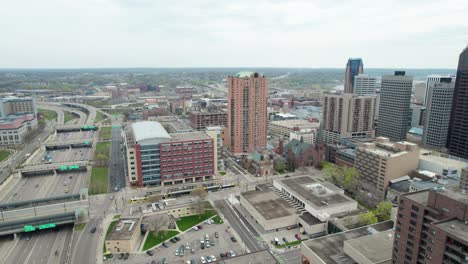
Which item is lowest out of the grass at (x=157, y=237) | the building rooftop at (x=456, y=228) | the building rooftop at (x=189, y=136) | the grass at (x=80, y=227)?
the grass at (x=157, y=237)

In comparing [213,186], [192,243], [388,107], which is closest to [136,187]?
[213,186]

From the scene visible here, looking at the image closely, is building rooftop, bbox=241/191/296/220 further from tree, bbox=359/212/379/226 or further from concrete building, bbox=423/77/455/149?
concrete building, bbox=423/77/455/149

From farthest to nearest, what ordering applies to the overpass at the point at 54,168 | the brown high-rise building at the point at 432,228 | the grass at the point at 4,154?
the grass at the point at 4,154 < the overpass at the point at 54,168 < the brown high-rise building at the point at 432,228

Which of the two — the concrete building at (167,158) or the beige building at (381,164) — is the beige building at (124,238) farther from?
the beige building at (381,164)

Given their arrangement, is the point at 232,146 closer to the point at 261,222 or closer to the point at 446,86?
the point at 261,222

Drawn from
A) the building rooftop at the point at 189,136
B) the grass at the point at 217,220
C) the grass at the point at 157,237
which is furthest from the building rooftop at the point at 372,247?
the building rooftop at the point at 189,136

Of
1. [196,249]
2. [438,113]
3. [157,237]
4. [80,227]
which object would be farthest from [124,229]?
[438,113]
